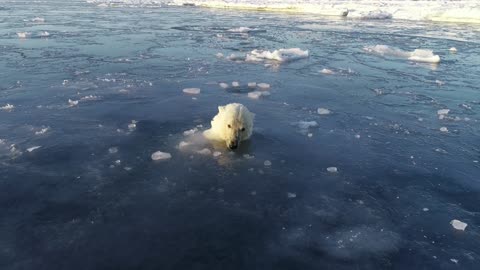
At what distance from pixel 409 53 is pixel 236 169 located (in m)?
9.42

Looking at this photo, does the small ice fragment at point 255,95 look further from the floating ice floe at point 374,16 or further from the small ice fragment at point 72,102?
the floating ice floe at point 374,16

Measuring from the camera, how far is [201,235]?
12.5 feet

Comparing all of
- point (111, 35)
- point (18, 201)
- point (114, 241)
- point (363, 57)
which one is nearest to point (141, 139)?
point (18, 201)

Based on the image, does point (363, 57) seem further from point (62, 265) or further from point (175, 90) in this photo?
point (62, 265)

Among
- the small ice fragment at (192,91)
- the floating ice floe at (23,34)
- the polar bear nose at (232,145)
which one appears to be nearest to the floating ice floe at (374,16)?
the floating ice floe at (23,34)

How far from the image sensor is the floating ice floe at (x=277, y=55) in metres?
11.3

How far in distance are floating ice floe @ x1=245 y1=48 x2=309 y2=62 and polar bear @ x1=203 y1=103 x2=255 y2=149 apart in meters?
5.54

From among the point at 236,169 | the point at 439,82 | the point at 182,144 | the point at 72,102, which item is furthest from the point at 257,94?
the point at 439,82

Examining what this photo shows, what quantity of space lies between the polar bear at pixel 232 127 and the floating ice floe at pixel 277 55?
554cm

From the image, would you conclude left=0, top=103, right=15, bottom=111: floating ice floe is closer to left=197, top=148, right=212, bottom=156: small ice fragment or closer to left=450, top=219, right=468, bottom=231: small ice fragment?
left=197, top=148, right=212, bottom=156: small ice fragment

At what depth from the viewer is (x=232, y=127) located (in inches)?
225

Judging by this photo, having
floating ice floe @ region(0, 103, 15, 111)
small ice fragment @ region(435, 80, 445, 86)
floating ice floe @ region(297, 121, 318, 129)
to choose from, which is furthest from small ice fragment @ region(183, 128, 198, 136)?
small ice fragment @ region(435, 80, 445, 86)

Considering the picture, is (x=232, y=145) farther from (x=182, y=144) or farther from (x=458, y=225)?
(x=458, y=225)

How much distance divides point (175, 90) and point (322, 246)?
536 cm
